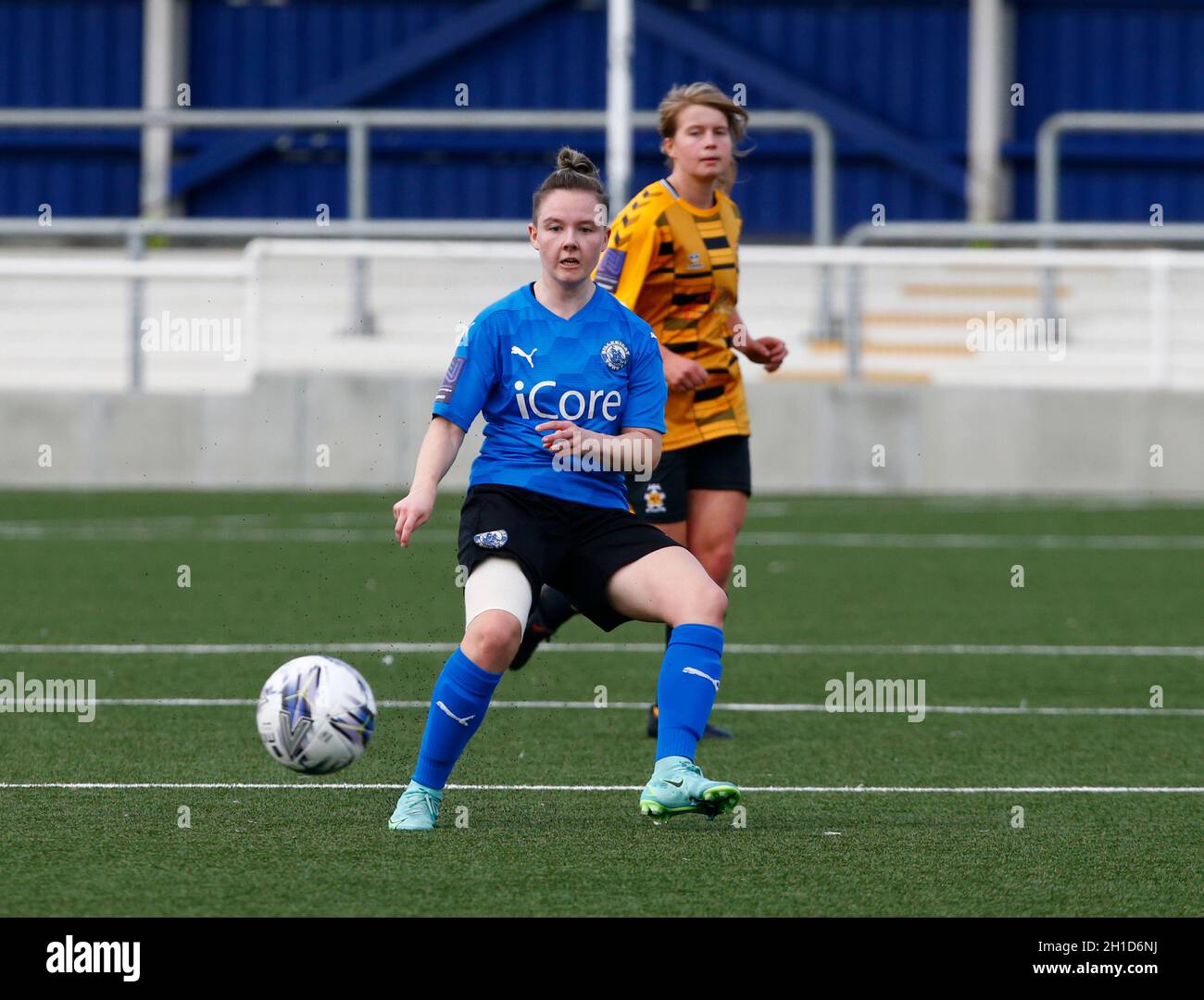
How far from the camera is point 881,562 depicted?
1435 centimetres

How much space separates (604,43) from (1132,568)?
18.9 m

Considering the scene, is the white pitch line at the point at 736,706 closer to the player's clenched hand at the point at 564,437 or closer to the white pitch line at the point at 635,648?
the white pitch line at the point at 635,648

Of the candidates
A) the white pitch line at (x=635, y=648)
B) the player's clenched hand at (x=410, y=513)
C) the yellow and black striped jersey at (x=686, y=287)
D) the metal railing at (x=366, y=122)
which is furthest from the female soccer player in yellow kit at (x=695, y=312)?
the metal railing at (x=366, y=122)

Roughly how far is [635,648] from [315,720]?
14.8 ft

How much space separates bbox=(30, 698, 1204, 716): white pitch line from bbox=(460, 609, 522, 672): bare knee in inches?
104

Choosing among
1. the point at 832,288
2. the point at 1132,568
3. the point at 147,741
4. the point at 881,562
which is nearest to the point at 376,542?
the point at 881,562

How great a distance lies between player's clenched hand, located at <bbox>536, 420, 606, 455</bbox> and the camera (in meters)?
6.10

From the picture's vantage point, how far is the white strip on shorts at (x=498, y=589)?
609 centimetres

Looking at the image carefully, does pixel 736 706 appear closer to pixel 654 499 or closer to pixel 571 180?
pixel 654 499

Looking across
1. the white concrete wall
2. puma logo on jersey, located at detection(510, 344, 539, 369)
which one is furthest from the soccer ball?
the white concrete wall

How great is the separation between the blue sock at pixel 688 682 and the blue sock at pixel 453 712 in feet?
1.44

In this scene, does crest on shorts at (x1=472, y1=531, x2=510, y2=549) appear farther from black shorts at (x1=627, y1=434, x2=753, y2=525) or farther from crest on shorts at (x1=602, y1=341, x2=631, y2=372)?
black shorts at (x1=627, y1=434, x2=753, y2=525)

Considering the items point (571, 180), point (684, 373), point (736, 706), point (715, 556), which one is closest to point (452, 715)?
point (571, 180)

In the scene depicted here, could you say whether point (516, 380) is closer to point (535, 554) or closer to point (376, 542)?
point (535, 554)
